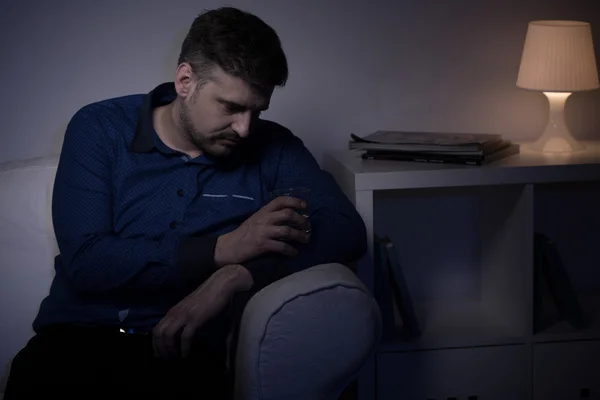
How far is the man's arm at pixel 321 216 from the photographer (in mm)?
1738

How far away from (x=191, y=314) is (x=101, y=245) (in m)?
0.25

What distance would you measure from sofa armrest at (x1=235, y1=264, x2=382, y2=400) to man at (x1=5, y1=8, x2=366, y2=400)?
0.16 metres

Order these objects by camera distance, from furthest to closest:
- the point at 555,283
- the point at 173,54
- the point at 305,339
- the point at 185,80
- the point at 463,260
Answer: the point at 463,260 → the point at 173,54 → the point at 555,283 → the point at 185,80 → the point at 305,339

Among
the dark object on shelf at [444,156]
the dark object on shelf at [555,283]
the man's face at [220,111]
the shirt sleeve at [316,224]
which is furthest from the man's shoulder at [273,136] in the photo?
the dark object on shelf at [555,283]

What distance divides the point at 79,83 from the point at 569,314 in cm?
153

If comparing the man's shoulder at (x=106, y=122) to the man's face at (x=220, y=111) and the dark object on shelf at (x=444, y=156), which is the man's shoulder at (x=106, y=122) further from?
the dark object on shelf at (x=444, y=156)

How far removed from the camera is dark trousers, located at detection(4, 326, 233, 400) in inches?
59.7

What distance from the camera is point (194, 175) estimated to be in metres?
1.83

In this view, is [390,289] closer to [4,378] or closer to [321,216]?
[321,216]

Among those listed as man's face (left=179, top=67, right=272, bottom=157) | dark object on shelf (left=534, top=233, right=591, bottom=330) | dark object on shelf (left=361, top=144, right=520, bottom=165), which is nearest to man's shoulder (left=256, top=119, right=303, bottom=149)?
man's face (left=179, top=67, right=272, bottom=157)

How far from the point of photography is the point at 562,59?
2.19 meters

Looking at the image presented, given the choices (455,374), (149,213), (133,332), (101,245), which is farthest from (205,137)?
(455,374)

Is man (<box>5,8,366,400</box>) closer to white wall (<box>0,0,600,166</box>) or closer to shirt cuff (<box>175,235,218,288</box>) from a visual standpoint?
shirt cuff (<box>175,235,218,288</box>)

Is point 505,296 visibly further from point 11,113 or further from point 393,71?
point 11,113
